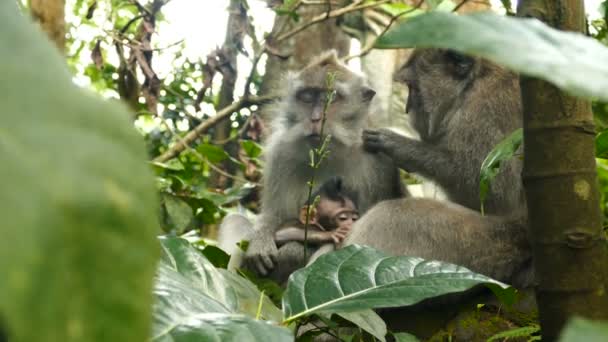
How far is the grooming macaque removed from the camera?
347 cm

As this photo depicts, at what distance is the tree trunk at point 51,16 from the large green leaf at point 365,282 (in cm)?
138

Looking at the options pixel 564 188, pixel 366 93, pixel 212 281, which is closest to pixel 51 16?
pixel 212 281

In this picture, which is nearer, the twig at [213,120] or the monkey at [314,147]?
the monkey at [314,147]

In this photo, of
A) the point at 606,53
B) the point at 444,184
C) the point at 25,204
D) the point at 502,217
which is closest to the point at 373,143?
the point at 444,184

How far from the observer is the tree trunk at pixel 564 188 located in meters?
1.31

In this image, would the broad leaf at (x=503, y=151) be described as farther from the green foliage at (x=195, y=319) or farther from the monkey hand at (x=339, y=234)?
the monkey hand at (x=339, y=234)

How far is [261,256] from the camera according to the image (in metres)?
4.41

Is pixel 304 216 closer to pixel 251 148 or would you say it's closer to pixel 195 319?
pixel 251 148

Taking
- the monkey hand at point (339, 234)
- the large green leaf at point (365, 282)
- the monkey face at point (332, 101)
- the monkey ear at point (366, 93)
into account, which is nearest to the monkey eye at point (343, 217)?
the monkey hand at point (339, 234)

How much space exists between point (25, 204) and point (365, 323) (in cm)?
166

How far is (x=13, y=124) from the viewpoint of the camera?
15.9 inches

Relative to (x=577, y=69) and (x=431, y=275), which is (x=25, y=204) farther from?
(x=431, y=275)

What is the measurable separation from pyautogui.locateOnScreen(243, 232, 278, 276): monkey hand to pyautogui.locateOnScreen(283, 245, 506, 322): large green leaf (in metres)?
2.40

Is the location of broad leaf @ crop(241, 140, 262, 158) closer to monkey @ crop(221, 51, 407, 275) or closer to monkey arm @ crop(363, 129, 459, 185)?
monkey @ crop(221, 51, 407, 275)
